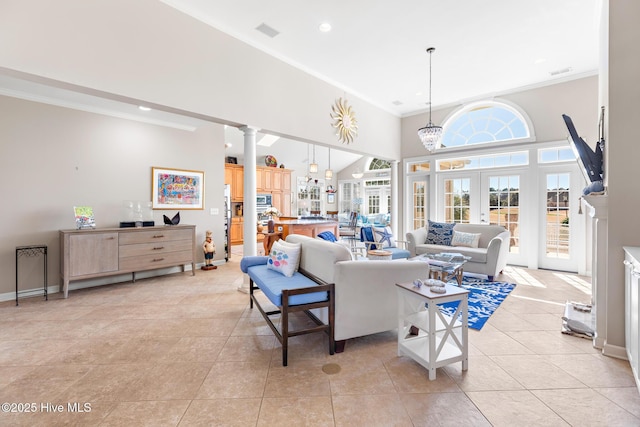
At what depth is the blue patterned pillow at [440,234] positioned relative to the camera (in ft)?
17.7

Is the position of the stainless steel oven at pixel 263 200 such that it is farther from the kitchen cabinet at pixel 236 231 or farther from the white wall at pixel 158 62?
the white wall at pixel 158 62

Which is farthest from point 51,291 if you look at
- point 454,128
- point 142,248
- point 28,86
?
point 454,128

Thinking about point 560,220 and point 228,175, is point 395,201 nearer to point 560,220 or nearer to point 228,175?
point 560,220

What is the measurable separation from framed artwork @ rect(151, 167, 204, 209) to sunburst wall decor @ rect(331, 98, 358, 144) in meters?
2.80

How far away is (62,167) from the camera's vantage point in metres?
4.08

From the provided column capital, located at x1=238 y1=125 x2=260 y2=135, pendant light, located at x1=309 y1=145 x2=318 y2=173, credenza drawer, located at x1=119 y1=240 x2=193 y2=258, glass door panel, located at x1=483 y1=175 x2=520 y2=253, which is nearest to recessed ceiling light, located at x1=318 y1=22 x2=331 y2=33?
→ column capital, located at x1=238 y1=125 x2=260 y2=135

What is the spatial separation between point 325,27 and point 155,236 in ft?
12.8

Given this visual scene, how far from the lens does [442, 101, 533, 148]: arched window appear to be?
5.68m

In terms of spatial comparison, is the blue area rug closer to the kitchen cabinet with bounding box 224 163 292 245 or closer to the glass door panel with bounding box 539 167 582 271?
the glass door panel with bounding box 539 167 582 271

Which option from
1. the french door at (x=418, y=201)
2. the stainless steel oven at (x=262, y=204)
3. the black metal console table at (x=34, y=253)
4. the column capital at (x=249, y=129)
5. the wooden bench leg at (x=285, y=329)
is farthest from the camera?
the stainless steel oven at (x=262, y=204)

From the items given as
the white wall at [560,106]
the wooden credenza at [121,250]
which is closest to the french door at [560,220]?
the white wall at [560,106]

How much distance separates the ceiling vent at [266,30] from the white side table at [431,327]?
336cm

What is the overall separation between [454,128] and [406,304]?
536 centimetres

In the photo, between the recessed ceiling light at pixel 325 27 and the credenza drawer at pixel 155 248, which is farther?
the credenza drawer at pixel 155 248
